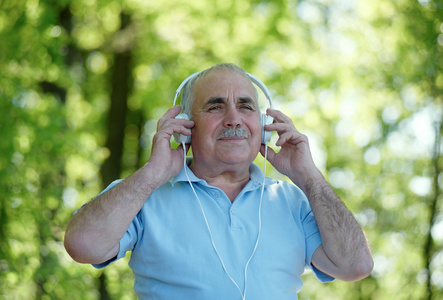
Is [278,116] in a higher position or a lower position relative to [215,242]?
higher

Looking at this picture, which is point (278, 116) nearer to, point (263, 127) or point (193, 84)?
point (263, 127)

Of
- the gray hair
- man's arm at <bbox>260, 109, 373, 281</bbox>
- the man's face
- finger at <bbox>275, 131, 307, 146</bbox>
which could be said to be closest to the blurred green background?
the gray hair

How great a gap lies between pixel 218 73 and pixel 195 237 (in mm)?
803

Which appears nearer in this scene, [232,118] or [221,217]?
[221,217]

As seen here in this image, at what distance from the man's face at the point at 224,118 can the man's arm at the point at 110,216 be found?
9.4 inches

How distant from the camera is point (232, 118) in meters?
2.39

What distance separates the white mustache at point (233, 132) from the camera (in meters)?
2.37

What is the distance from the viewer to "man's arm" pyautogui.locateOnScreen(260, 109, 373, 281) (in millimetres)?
2211

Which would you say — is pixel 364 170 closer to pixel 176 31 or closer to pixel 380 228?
pixel 380 228

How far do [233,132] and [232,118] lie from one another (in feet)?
0.21

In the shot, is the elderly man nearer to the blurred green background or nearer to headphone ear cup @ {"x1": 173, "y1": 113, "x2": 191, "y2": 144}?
headphone ear cup @ {"x1": 173, "y1": 113, "x2": 191, "y2": 144}

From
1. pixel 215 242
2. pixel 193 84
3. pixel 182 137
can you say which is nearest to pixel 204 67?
pixel 193 84

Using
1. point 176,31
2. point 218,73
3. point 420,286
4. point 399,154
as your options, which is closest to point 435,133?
point 399,154

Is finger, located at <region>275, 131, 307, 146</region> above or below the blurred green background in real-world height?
above
